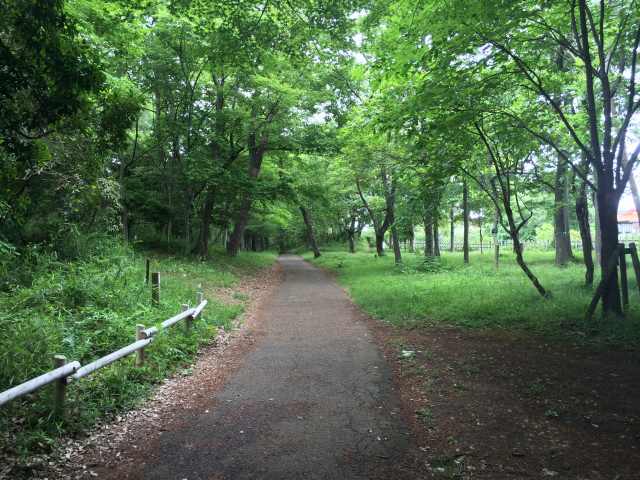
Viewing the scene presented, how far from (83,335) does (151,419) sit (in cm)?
231

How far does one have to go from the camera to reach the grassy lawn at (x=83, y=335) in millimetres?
4254

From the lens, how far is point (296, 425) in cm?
449

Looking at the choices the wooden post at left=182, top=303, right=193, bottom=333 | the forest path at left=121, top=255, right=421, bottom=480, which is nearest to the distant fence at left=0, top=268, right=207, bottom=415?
the forest path at left=121, top=255, right=421, bottom=480

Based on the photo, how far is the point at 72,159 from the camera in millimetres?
9125

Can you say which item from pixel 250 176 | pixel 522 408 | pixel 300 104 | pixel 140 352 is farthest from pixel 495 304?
pixel 250 176

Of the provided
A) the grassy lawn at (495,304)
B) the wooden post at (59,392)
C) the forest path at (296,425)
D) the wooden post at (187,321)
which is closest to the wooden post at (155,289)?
the wooden post at (187,321)

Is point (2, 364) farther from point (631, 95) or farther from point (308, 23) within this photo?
point (631, 95)

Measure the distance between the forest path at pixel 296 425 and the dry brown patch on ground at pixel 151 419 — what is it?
0.19 meters

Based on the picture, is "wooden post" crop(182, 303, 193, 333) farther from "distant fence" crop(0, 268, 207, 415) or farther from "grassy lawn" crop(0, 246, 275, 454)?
"distant fence" crop(0, 268, 207, 415)

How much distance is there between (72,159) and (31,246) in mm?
2411

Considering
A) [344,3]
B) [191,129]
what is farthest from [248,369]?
[191,129]

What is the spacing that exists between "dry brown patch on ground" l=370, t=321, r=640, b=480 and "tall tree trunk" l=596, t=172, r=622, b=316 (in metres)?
1.84

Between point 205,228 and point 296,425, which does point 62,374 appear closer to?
point 296,425

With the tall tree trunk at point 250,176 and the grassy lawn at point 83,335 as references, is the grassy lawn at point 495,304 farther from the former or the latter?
the tall tree trunk at point 250,176
